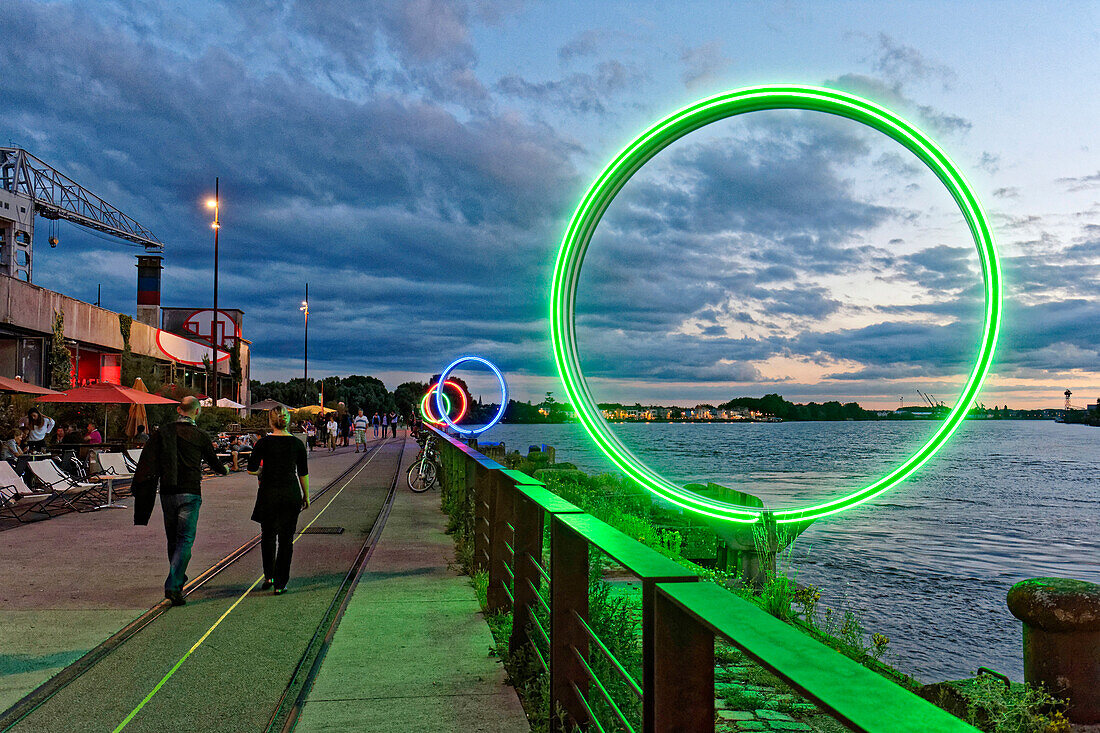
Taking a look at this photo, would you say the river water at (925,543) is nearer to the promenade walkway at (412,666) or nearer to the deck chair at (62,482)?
the promenade walkway at (412,666)

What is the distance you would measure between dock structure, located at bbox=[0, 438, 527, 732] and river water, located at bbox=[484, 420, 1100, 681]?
1875 millimetres

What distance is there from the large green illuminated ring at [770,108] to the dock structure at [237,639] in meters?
1.53

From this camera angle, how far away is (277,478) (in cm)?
767

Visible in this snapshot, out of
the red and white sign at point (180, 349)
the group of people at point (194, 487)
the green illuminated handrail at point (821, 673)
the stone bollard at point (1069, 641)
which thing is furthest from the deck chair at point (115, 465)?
the red and white sign at point (180, 349)

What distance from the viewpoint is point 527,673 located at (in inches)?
187

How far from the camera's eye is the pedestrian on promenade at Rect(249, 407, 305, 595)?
7.41 metres

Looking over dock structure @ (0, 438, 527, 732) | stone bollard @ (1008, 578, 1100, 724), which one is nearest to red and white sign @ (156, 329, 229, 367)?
dock structure @ (0, 438, 527, 732)

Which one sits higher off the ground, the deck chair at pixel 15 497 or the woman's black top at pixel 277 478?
the woman's black top at pixel 277 478

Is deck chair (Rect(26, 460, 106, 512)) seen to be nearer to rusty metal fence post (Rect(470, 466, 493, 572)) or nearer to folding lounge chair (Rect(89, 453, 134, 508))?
folding lounge chair (Rect(89, 453, 134, 508))

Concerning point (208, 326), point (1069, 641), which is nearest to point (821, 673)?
point (1069, 641)

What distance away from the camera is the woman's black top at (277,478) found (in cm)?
757

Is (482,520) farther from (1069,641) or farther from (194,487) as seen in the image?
(1069,641)

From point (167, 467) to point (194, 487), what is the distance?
11.3 inches

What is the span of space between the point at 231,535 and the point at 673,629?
9.97 metres
